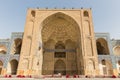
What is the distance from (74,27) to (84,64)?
6000 mm

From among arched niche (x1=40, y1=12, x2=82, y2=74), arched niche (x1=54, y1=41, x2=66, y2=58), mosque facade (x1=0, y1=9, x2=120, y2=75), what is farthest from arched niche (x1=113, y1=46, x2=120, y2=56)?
arched niche (x1=54, y1=41, x2=66, y2=58)

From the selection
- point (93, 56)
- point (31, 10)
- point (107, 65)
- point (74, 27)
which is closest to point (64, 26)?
point (74, 27)

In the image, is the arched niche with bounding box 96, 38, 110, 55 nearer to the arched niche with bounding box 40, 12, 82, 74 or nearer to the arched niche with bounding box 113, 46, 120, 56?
the arched niche with bounding box 113, 46, 120, 56

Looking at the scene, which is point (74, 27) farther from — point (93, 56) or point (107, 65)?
point (107, 65)

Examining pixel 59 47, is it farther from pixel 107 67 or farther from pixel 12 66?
pixel 107 67

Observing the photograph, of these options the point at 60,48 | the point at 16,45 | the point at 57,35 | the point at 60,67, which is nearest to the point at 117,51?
the point at 60,48

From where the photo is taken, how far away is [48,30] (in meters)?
20.5

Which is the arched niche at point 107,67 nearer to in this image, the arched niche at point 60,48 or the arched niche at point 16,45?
the arched niche at point 60,48

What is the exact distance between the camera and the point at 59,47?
72.9 ft

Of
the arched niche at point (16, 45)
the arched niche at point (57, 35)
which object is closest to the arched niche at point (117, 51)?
the arched niche at point (57, 35)

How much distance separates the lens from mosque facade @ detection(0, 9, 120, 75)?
53.9 ft

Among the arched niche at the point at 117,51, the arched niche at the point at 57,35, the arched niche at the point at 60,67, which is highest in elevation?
the arched niche at the point at 57,35

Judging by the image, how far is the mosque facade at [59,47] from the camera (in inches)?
647

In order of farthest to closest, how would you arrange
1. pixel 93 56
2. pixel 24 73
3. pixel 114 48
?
pixel 114 48 < pixel 93 56 < pixel 24 73
